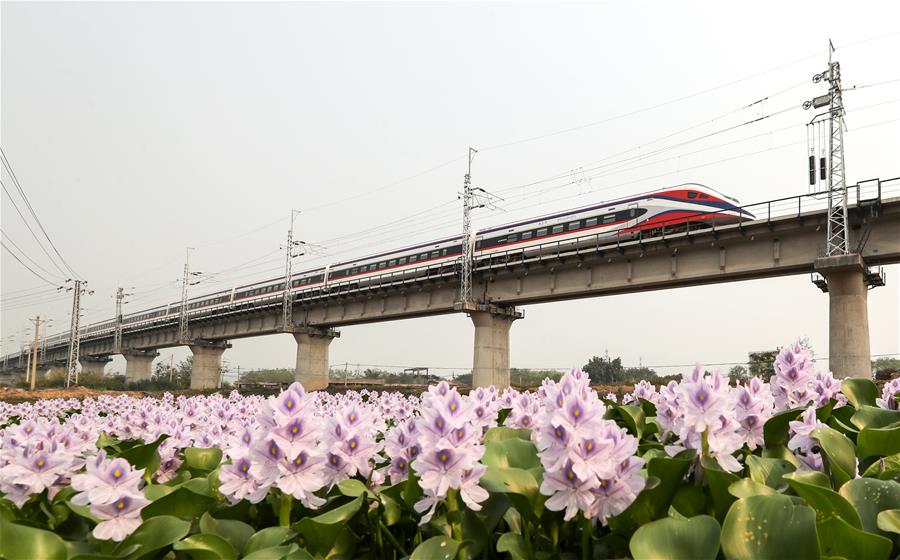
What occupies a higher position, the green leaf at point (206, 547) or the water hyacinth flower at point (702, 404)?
the water hyacinth flower at point (702, 404)

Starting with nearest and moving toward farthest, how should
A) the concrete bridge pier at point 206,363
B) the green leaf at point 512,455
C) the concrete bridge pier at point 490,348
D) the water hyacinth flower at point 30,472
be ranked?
the green leaf at point 512,455
the water hyacinth flower at point 30,472
the concrete bridge pier at point 490,348
the concrete bridge pier at point 206,363

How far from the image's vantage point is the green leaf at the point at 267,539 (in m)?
1.78

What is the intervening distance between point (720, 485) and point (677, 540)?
50 centimetres

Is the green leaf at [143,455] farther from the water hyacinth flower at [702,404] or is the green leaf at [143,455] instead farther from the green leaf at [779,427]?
the green leaf at [779,427]

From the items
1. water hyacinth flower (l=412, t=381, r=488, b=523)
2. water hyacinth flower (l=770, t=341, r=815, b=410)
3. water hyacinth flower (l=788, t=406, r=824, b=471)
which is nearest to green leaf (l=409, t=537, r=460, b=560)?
water hyacinth flower (l=412, t=381, r=488, b=523)

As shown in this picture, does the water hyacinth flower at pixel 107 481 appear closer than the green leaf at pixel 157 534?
No

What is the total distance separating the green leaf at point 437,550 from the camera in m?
1.68

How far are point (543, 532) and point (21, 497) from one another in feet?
6.99

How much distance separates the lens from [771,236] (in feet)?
87.1

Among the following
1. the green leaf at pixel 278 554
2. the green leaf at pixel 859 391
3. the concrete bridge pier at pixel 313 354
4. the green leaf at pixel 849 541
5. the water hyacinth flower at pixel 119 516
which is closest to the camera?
the green leaf at pixel 849 541

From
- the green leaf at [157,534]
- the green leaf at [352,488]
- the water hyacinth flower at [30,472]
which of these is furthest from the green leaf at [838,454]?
the water hyacinth flower at [30,472]

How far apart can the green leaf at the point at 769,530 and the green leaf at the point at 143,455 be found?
233 centimetres

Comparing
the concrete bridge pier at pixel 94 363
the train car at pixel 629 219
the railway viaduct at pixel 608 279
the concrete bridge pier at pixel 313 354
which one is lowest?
the concrete bridge pier at pixel 94 363

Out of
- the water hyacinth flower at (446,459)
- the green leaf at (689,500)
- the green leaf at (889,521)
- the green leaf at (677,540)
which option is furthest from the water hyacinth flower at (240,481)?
the green leaf at (889,521)
